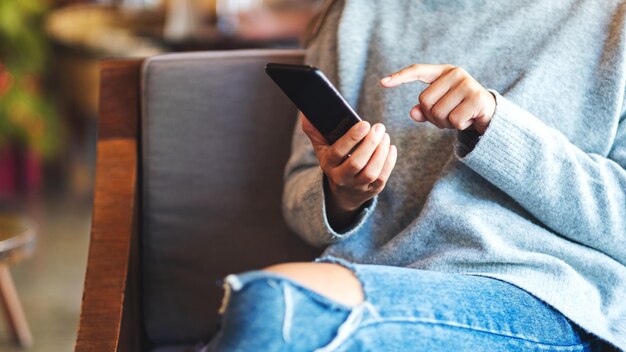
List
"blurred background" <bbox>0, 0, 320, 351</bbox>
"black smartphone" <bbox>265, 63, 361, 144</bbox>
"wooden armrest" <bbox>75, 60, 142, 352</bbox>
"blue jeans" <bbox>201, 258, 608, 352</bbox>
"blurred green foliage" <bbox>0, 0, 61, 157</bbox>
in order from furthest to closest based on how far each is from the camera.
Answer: "blurred green foliage" <bbox>0, 0, 61, 157</bbox> → "blurred background" <bbox>0, 0, 320, 351</bbox> → "wooden armrest" <bbox>75, 60, 142, 352</bbox> → "black smartphone" <bbox>265, 63, 361, 144</bbox> → "blue jeans" <bbox>201, 258, 608, 352</bbox>

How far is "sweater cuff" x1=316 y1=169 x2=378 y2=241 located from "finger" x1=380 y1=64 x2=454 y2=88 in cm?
17

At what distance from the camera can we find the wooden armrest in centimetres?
94

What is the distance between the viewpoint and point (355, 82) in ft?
3.46

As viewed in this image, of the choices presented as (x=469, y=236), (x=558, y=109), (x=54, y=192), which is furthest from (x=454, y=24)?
(x=54, y=192)

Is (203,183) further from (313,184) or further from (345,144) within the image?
(345,144)

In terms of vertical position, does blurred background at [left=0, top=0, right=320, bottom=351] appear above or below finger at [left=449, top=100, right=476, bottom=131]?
below

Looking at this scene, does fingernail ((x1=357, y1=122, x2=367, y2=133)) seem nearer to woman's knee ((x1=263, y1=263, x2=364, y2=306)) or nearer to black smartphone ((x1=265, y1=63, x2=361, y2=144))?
black smartphone ((x1=265, y1=63, x2=361, y2=144))

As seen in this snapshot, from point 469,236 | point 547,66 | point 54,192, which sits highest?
point 547,66

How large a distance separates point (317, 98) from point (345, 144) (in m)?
0.06

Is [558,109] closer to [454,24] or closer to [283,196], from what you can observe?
[454,24]

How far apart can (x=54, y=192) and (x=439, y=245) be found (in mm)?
2691

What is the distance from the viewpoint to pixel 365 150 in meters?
0.82

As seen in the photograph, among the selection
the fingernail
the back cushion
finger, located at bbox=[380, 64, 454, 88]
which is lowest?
the back cushion

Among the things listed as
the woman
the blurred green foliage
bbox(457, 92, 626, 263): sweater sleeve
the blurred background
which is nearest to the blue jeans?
the woman
